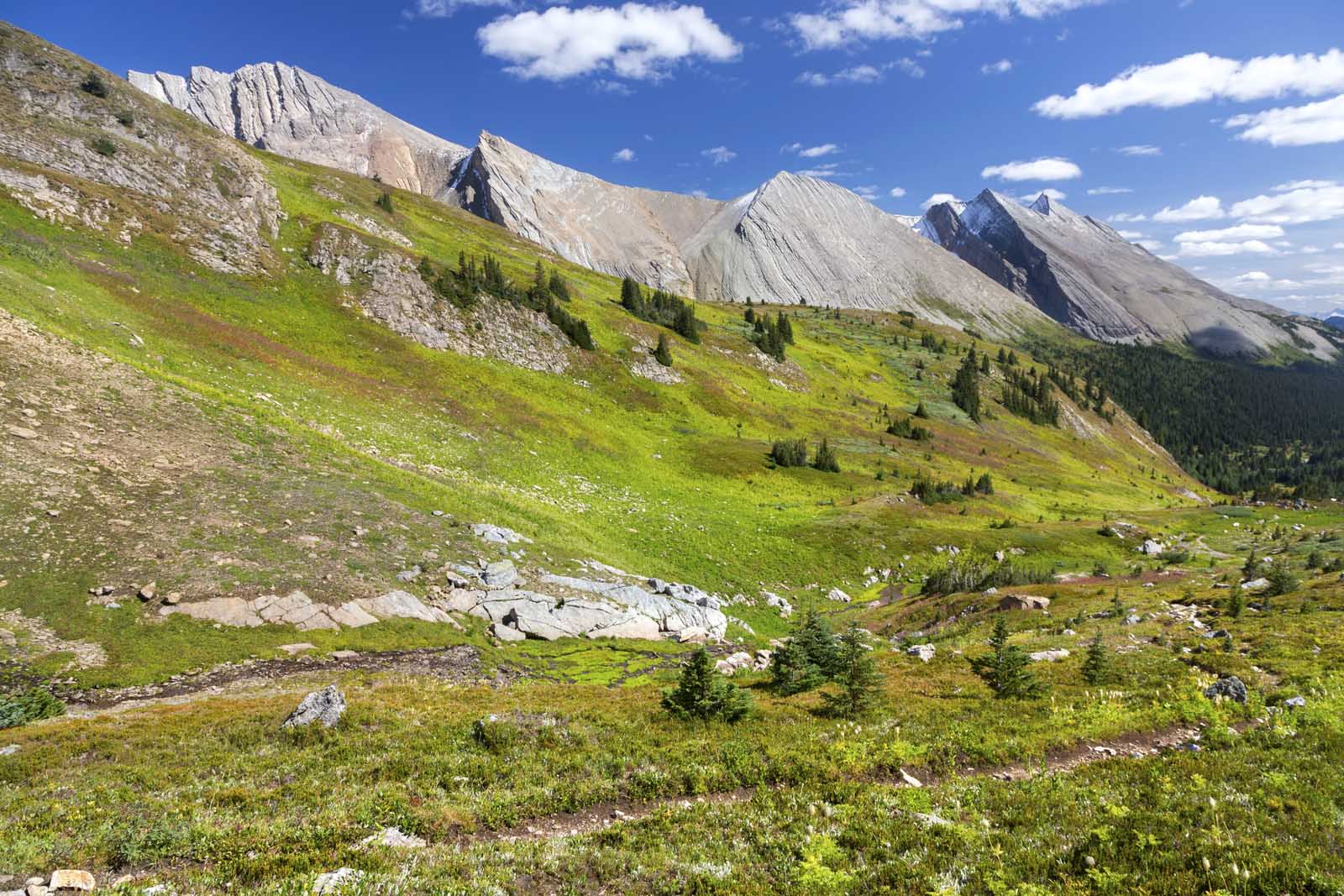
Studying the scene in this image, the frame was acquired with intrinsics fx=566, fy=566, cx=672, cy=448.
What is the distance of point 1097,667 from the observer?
19297mm

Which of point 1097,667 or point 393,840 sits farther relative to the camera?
point 1097,667

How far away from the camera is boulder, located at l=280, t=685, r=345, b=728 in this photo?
1453cm

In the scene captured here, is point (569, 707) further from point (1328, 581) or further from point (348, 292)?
point (348, 292)

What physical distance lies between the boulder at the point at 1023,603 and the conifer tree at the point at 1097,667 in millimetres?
16180

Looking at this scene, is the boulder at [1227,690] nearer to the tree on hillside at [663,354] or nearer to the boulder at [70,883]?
the boulder at [70,883]

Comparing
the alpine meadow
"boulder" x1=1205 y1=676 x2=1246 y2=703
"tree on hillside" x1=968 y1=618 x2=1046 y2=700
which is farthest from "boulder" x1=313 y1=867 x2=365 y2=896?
"boulder" x1=1205 y1=676 x2=1246 y2=703

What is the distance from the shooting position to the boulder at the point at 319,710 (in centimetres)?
1453

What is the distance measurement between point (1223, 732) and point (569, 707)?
1753 cm

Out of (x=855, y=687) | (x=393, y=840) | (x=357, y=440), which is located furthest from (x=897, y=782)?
(x=357, y=440)

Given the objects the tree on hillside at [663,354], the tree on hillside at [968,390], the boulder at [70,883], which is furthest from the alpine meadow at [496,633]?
the tree on hillside at [968,390]

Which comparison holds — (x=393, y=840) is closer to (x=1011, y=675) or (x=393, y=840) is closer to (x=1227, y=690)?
(x=1011, y=675)

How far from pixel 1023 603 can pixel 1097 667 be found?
17306 millimetres

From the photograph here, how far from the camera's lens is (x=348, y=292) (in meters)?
65.6

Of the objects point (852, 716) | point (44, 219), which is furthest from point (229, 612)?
point (44, 219)
